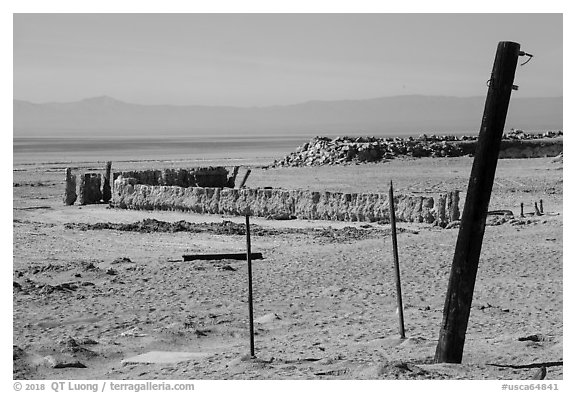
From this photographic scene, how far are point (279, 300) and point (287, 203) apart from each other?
8621 millimetres

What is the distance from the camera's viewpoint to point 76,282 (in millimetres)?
13250

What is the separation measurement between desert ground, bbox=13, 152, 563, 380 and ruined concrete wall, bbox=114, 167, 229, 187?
130 inches

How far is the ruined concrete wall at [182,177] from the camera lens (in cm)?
2441

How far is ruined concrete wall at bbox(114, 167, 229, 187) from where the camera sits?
24.4 metres

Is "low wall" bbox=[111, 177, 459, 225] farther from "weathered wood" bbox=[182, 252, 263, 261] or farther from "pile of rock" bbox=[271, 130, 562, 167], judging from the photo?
"pile of rock" bbox=[271, 130, 562, 167]

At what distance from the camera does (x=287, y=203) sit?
20.9 m

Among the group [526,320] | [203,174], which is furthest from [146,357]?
[203,174]

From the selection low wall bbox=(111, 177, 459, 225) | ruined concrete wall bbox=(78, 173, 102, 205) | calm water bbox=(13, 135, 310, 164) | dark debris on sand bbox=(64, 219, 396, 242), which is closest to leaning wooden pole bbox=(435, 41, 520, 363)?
Result: dark debris on sand bbox=(64, 219, 396, 242)

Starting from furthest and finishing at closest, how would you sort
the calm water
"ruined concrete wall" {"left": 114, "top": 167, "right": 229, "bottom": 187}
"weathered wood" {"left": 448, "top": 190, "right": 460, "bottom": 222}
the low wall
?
1. the calm water
2. "ruined concrete wall" {"left": 114, "top": 167, "right": 229, "bottom": 187}
3. the low wall
4. "weathered wood" {"left": 448, "top": 190, "right": 460, "bottom": 222}

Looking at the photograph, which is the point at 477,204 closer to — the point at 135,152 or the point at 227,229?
the point at 227,229

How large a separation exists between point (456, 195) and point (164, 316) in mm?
9000

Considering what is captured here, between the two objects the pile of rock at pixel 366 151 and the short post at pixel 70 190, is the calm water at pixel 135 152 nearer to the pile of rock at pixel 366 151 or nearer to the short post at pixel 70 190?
the pile of rock at pixel 366 151

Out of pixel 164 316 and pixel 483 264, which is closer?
pixel 164 316

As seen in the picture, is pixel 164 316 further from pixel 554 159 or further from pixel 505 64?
pixel 554 159
